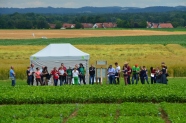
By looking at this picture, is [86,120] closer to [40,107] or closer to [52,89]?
[40,107]

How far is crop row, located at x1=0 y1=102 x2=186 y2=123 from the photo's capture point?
58.6 ft

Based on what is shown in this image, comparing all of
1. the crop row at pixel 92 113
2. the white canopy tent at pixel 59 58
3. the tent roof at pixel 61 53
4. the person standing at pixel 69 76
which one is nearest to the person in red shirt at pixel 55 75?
the person standing at pixel 69 76

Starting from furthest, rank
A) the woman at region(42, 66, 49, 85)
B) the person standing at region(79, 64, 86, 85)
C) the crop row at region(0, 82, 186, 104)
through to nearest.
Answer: the person standing at region(79, 64, 86, 85)
the woman at region(42, 66, 49, 85)
the crop row at region(0, 82, 186, 104)

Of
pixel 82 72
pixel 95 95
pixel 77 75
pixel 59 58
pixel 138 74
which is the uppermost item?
pixel 59 58

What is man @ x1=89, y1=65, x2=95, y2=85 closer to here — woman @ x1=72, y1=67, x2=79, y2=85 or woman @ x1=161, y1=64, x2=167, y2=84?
Result: woman @ x1=72, y1=67, x2=79, y2=85

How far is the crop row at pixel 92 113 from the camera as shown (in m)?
17.9

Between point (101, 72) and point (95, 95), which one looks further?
point (101, 72)

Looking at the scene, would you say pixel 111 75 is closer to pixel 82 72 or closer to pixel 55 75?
pixel 82 72

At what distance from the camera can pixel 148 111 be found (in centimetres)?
1936

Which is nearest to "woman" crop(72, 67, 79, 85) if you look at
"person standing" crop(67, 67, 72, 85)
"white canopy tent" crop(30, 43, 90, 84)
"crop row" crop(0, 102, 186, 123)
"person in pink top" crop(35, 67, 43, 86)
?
"person standing" crop(67, 67, 72, 85)

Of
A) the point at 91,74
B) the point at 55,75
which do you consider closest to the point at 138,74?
the point at 91,74

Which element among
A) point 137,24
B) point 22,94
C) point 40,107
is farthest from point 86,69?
point 137,24

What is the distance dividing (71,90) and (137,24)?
135988 millimetres

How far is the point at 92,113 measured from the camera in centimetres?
1922
